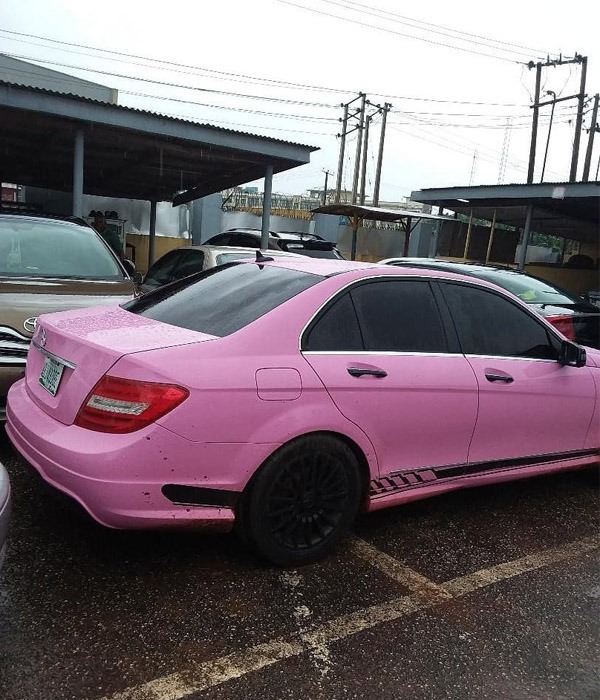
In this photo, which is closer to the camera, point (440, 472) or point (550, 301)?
point (440, 472)

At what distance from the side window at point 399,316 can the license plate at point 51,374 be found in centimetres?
150

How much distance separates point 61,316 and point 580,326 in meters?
5.09

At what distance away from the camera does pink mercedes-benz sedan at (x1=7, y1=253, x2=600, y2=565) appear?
2.51 meters

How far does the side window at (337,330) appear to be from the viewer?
2.91m

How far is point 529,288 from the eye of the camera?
6934mm

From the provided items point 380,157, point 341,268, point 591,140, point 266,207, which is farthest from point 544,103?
point 341,268

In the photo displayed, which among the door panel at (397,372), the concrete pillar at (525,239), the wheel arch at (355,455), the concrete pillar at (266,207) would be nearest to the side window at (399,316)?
the door panel at (397,372)

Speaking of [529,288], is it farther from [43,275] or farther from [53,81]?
[53,81]

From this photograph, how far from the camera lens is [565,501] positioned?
4.24 m

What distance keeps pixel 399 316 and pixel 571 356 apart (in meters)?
1.35

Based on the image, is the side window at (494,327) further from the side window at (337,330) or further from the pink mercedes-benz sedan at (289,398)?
the side window at (337,330)

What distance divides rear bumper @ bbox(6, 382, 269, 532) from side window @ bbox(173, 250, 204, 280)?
501 centimetres

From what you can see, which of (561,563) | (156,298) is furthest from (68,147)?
(561,563)

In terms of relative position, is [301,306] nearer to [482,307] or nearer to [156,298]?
[156,298]
